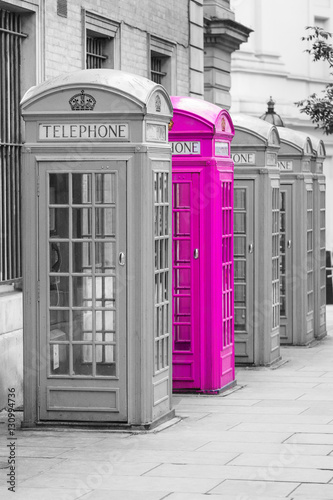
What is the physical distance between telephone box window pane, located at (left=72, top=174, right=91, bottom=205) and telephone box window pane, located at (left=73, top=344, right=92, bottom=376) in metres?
1.05

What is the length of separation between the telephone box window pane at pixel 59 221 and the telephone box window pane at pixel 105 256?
0.88 ft

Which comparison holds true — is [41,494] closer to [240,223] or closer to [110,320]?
[110,320]

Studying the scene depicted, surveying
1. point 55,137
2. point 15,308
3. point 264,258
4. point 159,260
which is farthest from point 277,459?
point 264,258

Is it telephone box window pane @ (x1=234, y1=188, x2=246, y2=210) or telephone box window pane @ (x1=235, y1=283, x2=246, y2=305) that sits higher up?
telephone box window pane @ (x1=234, y1=188, x2=246, y2=210)

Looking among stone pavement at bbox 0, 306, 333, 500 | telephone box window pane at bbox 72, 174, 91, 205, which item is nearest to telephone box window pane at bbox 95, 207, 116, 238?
telephone box window pane at bbox 72, 174, 91, 205

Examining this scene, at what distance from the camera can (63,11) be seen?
12.6m

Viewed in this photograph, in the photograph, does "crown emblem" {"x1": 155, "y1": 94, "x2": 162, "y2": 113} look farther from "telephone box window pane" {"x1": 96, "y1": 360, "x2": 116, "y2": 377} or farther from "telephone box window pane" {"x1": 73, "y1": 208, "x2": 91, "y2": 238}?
"telephone box window pane" {"x1": 96, "y1": 360, "x2": 116, "y2": 377}

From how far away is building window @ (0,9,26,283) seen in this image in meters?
11.3

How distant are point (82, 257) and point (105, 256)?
18 cm

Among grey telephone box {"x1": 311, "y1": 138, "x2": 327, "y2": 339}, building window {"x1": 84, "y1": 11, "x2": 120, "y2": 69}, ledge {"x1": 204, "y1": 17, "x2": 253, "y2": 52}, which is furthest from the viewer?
ledge {"x1": 204, "y1": 17, "x2": 253, "y2": 52}

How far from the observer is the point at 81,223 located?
9.09 meters

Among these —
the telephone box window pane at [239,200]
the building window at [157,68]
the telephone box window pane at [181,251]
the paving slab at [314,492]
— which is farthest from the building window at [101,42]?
the paving slab at [314,492]

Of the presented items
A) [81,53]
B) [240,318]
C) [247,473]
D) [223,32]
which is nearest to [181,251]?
[240,318]

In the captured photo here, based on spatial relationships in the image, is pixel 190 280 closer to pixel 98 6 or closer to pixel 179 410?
pixel 179 410
